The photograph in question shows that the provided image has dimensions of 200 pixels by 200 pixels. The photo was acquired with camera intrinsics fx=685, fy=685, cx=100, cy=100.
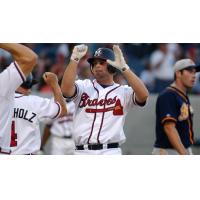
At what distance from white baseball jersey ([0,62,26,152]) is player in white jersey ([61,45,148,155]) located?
1.45 m

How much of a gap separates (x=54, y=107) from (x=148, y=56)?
22.6 ft

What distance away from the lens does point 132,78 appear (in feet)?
23.0

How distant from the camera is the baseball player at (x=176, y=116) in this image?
25.8ft

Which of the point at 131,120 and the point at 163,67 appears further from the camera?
the point at 163,67

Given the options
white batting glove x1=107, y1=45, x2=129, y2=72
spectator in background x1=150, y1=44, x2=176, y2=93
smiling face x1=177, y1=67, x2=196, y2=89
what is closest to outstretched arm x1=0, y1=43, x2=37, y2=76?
white batting glove x1=107, y1=45, x2=129, y2=72

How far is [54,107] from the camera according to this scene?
22.1 ft

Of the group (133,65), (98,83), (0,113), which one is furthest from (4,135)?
(133,65)

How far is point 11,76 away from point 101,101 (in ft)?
6.91

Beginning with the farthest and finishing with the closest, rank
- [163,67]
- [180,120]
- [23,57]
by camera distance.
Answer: [163,67] → [180,120] → [23,57]

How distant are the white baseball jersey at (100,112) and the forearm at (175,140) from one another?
710mm

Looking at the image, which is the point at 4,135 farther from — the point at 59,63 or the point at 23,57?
the point at 59,63

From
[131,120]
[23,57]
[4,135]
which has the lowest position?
[131,120]

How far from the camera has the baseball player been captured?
310 inches

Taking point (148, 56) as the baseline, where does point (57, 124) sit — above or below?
below
